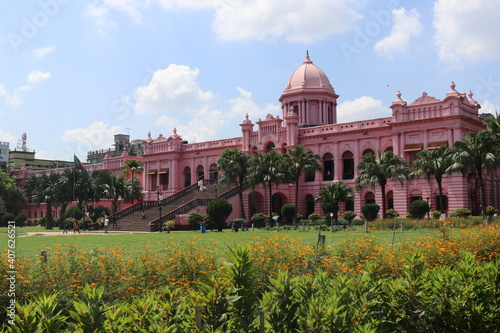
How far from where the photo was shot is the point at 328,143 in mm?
57250

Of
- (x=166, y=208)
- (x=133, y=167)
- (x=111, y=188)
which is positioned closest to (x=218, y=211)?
(x=166, y=208)

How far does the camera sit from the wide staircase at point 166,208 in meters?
50.3

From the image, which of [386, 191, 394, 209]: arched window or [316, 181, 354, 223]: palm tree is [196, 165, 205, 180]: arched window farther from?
[386, 191, 394, 209]: arched window

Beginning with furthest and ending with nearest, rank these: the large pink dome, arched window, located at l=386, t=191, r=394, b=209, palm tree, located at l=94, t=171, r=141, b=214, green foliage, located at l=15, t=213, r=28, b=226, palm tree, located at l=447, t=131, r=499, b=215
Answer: green foliage, located at l=15, t=213, r=28, b=226 < the large pink dome < palm tree, located at l=94, t=171, r=141, b=214 < arched window, located at l=386, t=191, r=394, b=209 < palm tree, located at l=447, t=131, r=499, b=215

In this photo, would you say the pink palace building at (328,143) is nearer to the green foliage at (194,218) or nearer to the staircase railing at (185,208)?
the staircase railing at (185,208)

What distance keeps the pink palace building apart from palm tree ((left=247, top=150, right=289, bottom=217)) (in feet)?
19.5

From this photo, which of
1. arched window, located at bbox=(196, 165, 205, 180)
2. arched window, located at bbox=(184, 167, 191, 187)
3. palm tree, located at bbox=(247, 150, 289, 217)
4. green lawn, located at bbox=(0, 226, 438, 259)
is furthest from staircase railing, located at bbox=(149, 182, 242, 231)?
arched window, located at bbox=(184, 167, 191, 187)

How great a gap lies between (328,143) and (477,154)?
66.8 feet

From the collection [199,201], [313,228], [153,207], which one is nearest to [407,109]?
[313,228]

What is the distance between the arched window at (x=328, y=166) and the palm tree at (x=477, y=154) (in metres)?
19.4

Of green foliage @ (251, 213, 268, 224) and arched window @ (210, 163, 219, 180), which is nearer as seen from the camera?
green foliage @ (251, 213, 268, 224)

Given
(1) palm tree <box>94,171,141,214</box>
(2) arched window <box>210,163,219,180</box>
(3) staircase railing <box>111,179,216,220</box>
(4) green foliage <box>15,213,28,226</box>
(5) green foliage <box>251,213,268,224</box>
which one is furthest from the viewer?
(4) green foliage <box>15,213,28,226</box>

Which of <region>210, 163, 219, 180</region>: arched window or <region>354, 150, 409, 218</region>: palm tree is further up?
<region>210, 163, 219, 180</region>: arched window

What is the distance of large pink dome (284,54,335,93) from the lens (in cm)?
6512
